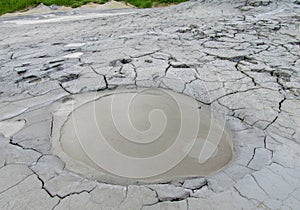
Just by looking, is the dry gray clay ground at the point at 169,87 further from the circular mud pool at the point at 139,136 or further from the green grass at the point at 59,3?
the green grass at the point at 59,3

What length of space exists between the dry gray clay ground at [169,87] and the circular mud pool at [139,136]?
0.28 feet

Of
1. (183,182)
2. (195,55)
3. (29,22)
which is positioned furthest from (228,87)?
(29,22)

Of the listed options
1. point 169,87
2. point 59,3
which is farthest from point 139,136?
point 59,3

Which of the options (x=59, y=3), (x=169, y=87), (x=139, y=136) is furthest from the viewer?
(x=59, y=3)

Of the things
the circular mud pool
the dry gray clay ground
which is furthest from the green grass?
the circular mud pool

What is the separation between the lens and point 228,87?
2.62m

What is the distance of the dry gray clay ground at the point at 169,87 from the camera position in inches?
58.7

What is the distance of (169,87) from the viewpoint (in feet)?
8.73

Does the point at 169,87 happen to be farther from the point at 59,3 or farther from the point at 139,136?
the point at 59,3

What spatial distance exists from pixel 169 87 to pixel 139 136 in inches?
30.4

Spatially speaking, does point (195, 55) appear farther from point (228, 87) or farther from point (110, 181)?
point (110, 181)

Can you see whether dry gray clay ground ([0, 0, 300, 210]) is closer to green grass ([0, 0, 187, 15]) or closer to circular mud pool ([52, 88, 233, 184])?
circular mud pool ([52, 88, 233, 184])

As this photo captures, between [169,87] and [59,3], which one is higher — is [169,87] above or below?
above

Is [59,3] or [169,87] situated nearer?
[169,87]
